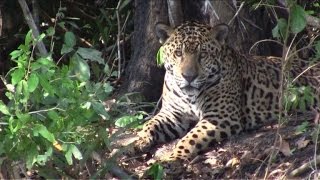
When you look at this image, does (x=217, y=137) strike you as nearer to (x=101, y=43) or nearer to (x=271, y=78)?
(x=271, y=78)

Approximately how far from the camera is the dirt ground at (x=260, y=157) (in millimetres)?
6879

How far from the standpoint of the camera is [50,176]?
627cm

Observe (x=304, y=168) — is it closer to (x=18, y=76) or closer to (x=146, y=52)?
(x=18, y=76)

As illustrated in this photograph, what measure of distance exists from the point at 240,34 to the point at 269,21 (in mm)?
616

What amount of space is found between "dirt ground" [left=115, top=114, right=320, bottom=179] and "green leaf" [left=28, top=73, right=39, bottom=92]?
5.87 ft

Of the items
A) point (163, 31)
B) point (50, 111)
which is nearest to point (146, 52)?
point (163, 31)

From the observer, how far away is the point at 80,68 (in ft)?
20.4

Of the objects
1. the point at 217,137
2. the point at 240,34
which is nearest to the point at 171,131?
the point at 217,137

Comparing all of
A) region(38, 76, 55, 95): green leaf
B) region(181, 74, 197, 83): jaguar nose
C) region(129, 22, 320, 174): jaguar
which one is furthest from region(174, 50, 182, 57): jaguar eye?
region(38, 76, 55, 95): green leaf

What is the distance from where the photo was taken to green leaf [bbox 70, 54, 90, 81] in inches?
245

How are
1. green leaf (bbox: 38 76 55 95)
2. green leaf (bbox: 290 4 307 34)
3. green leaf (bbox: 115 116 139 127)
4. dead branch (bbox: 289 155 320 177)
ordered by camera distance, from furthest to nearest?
green leaf (bbox: 115 116 139 127), dead branch (bbox: 289 155 320 177), green leaf (bbox: 290 4 307 34), green leaf (bbox: 38 76 55 95)

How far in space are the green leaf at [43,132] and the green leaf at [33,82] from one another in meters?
0.27

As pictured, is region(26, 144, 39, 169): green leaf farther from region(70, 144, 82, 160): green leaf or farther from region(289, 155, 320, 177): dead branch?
region(289, 155, 320, 177): dead branch

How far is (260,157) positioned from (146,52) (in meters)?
2.56
